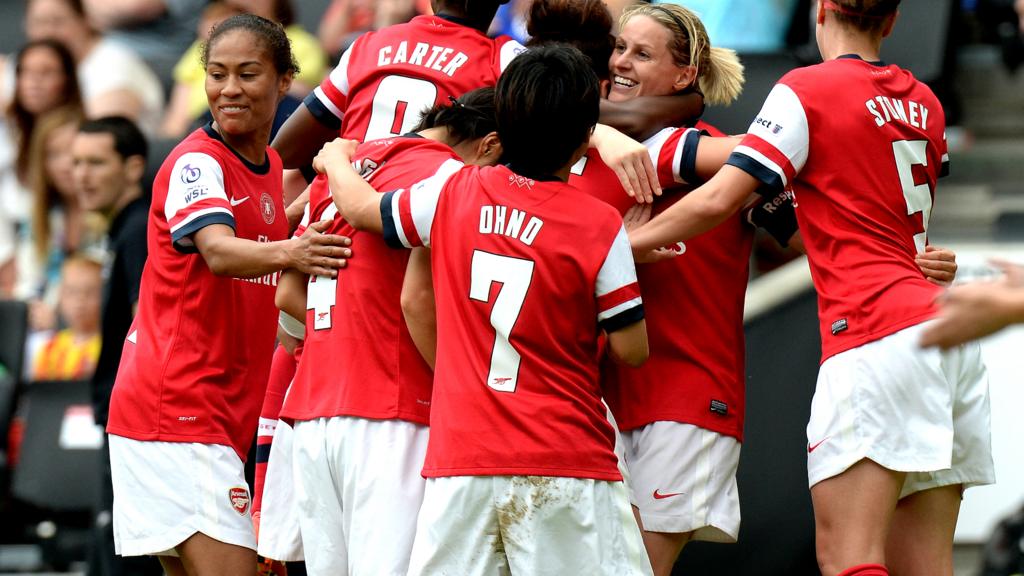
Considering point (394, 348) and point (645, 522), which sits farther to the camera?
point (645, 522)

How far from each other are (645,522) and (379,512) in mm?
923

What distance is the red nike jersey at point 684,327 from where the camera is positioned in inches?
201

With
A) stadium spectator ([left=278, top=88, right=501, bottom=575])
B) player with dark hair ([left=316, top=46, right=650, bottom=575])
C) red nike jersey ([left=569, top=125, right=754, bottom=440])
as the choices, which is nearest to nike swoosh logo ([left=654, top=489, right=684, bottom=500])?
red nike jersey ([left=569, top=125, right=754, bottom=440])

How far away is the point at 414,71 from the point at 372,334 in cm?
100

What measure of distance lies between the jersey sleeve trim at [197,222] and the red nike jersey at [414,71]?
1.87ft

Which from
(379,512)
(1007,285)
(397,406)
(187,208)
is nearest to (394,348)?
(397,406)

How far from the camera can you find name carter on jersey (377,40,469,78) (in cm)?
528

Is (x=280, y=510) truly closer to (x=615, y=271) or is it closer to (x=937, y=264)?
(x=615, y=271)

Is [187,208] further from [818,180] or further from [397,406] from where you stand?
[818,180]

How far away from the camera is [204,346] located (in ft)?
17.1

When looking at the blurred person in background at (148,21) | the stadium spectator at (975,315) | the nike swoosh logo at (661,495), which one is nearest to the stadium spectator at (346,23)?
the blurred person in background at (148,21)

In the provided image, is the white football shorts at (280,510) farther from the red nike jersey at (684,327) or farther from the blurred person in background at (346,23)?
the blurred person in background at (346,23)

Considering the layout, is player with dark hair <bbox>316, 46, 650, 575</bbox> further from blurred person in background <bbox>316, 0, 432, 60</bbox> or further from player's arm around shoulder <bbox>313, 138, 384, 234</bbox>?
blurred person in background <bbox>316, 0, 432, 60</bbox>

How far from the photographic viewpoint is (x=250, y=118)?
5.24 m
